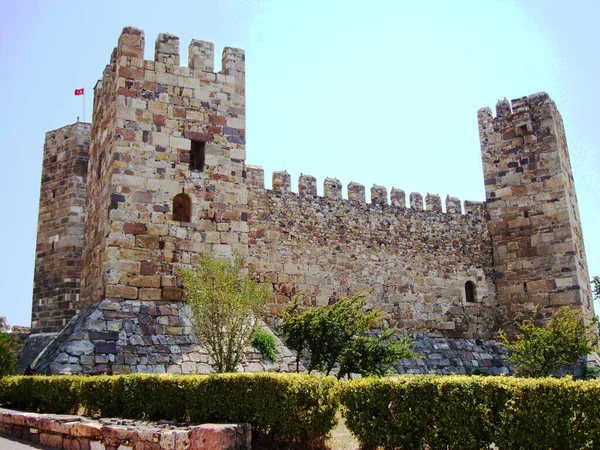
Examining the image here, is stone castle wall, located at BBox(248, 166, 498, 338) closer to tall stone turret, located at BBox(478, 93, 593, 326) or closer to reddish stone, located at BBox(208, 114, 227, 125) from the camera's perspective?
tall stone turret, located at BBox(478, 93, 593, 326)

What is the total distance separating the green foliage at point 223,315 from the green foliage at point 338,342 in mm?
1857

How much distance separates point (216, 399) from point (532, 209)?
12.7 m

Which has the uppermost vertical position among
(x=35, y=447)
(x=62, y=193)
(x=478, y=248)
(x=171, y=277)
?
(x=62, y=193)

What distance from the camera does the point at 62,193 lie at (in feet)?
57.7

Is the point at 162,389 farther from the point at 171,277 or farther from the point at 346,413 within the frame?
the point at 171,277

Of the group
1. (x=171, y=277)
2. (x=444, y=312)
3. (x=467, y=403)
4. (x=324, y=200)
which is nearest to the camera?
(x=467, y=403)

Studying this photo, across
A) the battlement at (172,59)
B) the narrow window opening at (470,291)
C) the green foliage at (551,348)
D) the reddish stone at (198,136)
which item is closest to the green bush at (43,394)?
the reddish stone at (198,136)

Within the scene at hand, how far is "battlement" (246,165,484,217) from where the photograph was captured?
621 inches

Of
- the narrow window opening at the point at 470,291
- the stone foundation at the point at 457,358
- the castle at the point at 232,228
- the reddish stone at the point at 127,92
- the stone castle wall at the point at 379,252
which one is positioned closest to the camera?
the castle at the point at 232,228

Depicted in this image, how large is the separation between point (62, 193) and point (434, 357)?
11244mm

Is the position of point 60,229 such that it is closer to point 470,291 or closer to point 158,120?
point 158,120

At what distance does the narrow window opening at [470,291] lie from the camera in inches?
730

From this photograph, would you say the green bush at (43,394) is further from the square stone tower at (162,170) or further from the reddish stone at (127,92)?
the reddish stone at (127,92)

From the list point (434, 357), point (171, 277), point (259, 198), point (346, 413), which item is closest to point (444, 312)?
point (434, 357)
